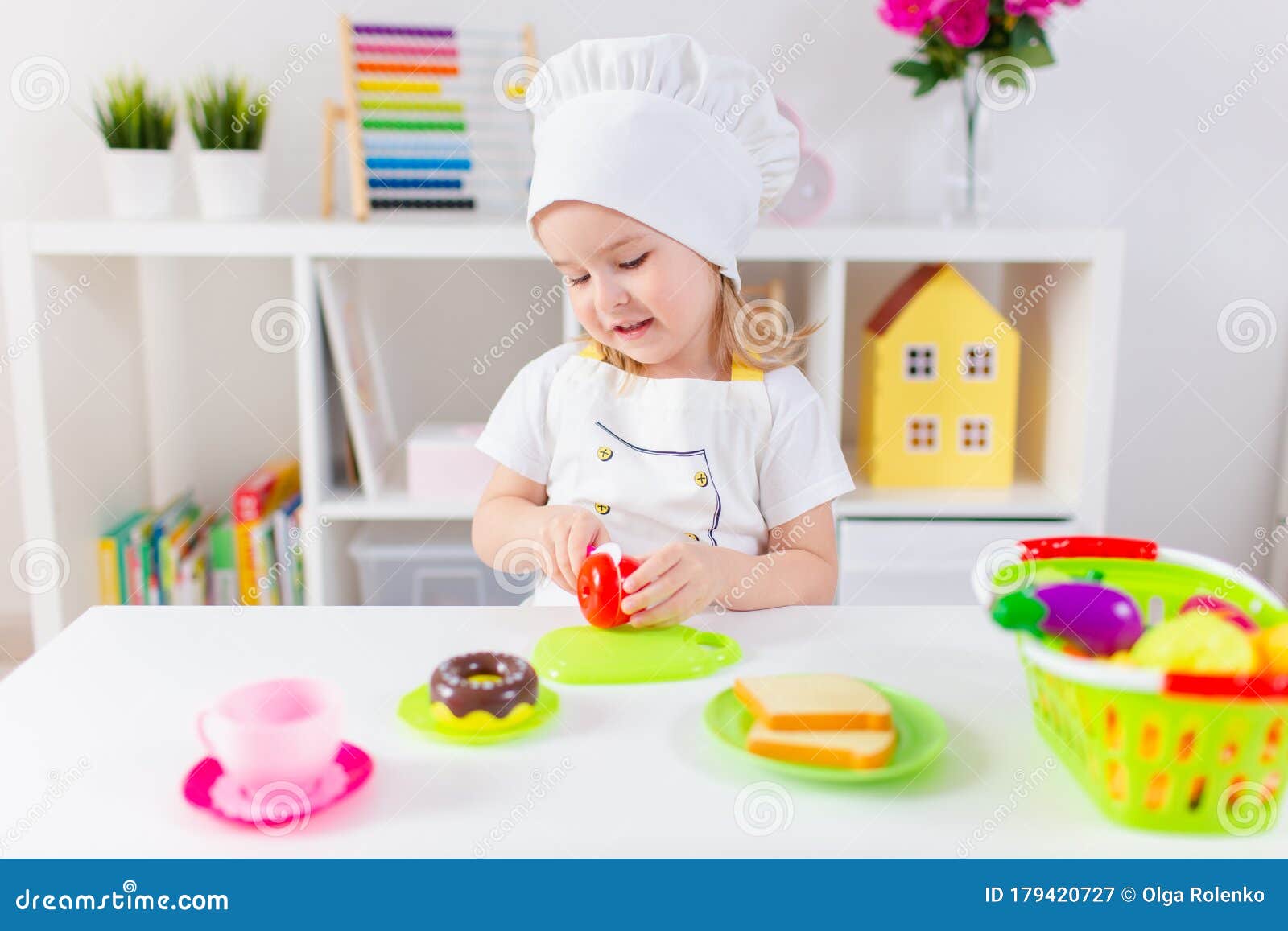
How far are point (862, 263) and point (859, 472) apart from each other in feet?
1.55

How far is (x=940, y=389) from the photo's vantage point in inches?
74.2

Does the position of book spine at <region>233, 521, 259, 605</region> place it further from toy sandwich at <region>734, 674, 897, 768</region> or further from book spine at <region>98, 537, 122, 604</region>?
toy sandwich at <region>734, 674, 897, 768</region>

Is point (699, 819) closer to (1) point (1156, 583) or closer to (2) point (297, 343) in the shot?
(1) point (1156, 583)

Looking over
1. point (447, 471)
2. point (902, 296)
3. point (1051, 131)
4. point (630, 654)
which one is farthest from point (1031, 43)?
point (630, 654)

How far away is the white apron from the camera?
1224mm

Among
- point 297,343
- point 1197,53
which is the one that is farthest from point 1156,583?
point 1197,53

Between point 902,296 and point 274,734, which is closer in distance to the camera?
point 274,734

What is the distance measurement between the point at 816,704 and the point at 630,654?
7.2 inches

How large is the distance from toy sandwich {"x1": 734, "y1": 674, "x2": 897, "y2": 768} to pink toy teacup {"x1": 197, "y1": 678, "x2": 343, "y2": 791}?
25 cm

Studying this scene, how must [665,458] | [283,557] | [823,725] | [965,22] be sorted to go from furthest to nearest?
[283,557] → [965,22] → [665,458] → [823,725]

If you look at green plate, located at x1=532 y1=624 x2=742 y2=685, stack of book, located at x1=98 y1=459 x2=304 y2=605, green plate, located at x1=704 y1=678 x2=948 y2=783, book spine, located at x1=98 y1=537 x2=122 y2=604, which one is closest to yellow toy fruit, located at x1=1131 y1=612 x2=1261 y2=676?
green plate, located at x1=704 y1=678 x2=948 y2=783

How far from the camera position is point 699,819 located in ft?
1.90

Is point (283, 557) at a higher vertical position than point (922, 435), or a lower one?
lower

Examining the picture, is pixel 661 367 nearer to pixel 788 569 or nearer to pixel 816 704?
pixel 788 569
